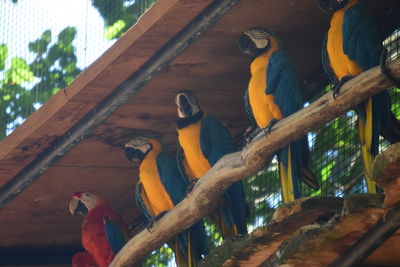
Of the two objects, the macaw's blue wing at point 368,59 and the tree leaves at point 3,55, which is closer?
the macaw's blue wing at point 368,59

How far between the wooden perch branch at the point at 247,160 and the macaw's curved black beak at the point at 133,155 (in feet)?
1.63

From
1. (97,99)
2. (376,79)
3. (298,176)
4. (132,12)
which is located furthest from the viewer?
(132,12)

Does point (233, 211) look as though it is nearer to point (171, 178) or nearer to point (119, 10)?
point (171, 178)

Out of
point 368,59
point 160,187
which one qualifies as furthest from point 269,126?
point 160,187

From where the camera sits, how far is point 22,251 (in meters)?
6.78

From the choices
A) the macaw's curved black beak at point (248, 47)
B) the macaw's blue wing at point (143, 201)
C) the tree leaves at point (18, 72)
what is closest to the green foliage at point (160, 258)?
the macaw's blue wing at point (143, 201)

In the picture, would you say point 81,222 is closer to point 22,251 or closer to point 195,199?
point 22,251

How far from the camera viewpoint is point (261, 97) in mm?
4863

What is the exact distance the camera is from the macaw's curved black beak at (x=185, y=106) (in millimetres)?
5309

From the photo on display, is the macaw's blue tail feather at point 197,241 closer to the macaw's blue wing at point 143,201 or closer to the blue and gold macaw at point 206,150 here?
the blue and gold macaw at point 206,150

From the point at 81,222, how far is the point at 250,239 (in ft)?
8.35

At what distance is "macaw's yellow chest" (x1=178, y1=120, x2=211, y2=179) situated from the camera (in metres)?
5.36

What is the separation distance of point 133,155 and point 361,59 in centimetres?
170

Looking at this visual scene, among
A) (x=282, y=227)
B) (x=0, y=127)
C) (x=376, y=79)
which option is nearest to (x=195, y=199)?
(x=282, y=227)
